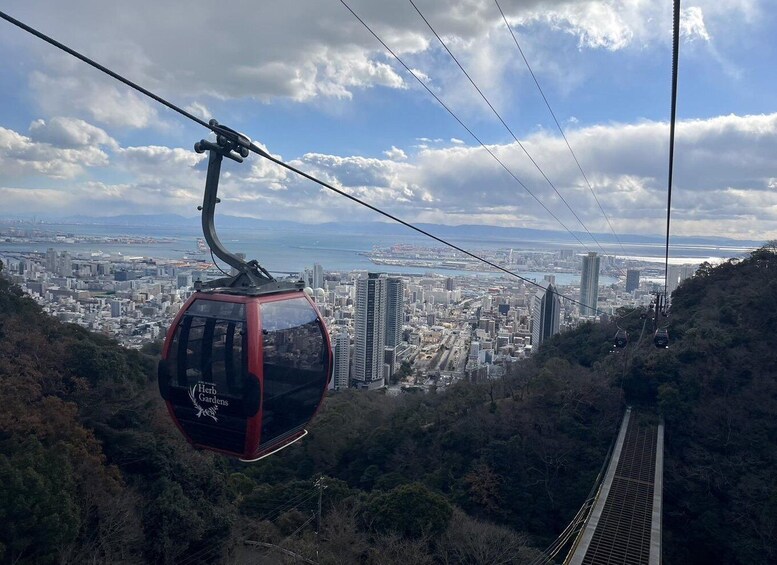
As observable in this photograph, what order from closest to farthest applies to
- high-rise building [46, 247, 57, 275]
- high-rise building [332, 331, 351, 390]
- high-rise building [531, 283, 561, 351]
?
high-rise building [332, 331, 351, 390] < high-rise building [46, 247, 57, 275] < high-rise building [531, 283, 561, 351]

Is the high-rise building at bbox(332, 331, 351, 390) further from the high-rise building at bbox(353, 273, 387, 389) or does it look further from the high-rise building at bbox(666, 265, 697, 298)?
the high-rise building at bbox(666, 265, 697, 298)

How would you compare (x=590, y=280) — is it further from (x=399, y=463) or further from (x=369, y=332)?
(x=399, y=463)

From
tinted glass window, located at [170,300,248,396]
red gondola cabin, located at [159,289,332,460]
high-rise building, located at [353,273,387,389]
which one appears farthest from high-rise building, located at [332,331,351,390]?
tinted glass window, located at [170,300,248,396]

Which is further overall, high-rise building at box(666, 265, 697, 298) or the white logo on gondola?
high-rise building at box(666, 265, 697, 298)

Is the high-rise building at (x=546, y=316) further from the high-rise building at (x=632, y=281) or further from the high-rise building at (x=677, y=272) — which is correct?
the high-rise building at (x=632, y=281)

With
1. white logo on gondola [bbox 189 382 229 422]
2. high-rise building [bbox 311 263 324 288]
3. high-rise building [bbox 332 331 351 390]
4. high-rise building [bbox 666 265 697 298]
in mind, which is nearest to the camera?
white logo on gondola [bbox 189 382 229 422]

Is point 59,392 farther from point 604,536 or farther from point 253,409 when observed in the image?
point 604,536

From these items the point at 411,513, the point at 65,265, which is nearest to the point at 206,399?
the point at 411,513
